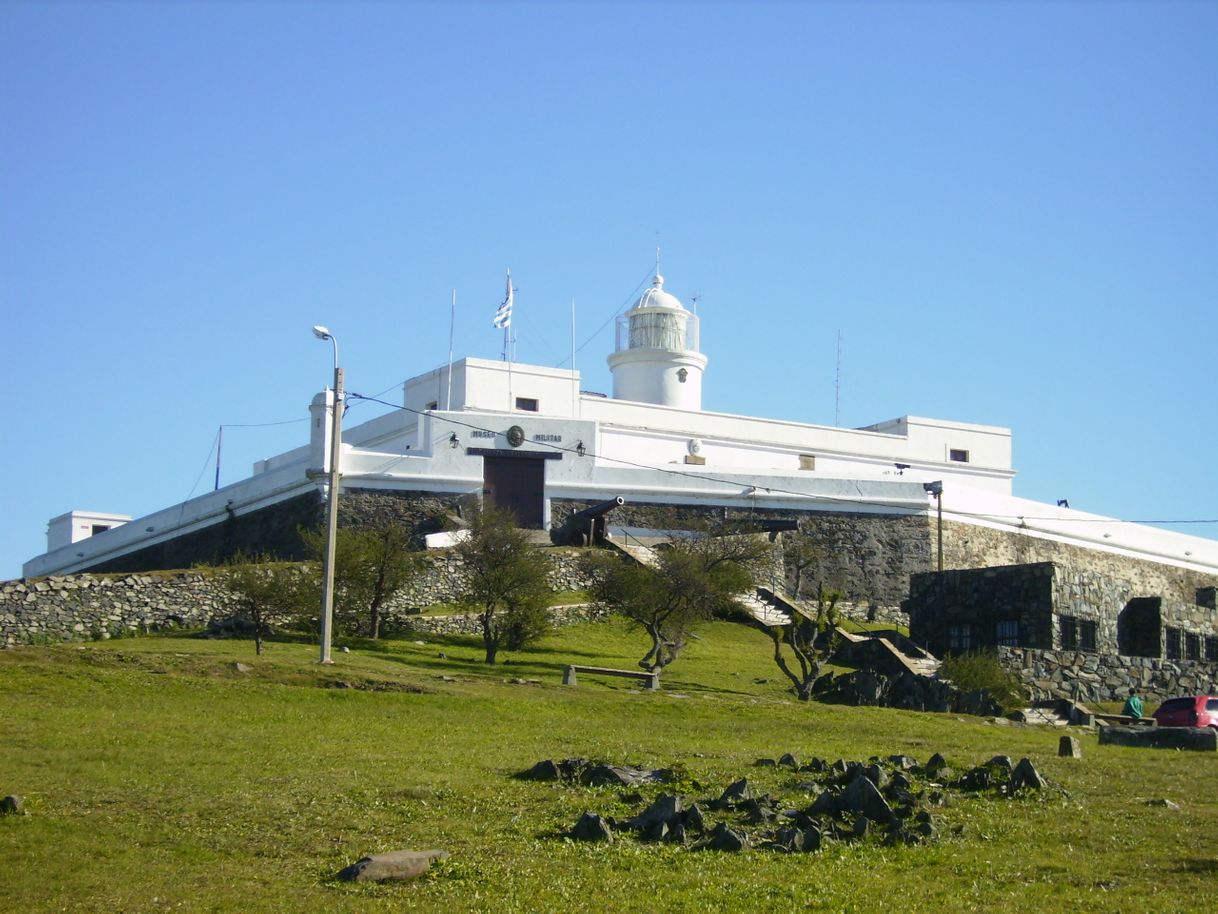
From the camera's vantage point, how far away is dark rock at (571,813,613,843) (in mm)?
12531

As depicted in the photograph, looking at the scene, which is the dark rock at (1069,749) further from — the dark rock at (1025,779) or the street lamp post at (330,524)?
the street lamp post at (330,524)

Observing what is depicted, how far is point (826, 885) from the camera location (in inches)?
444

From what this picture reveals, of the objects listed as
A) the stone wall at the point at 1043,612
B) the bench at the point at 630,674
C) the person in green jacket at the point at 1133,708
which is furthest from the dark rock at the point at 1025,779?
the stone wall at the point at 1043,612

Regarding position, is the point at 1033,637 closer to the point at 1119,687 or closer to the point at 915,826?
the point at 1119,687

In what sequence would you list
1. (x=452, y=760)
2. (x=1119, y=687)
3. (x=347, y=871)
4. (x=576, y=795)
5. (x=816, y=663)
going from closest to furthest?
(x=347, y=871) < (x=576, y=795) < (x=452, y=760) < (x=816, y=663) < (x=1119, y=687)

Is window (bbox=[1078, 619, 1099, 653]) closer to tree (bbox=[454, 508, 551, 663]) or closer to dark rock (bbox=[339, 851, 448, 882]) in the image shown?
tree (bbox=[454, 508, 551, 663])

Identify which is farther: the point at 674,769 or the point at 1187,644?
the point at 1187,644

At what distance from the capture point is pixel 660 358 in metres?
51.1

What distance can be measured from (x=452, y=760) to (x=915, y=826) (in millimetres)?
5327

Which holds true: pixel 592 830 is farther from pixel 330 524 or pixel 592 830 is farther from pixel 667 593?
pixel 667 593

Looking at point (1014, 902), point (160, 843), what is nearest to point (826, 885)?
point (1014, 902)

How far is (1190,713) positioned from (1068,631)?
6783 mm

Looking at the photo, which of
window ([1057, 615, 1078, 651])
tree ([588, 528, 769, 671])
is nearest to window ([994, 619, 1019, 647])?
window ([1057, 615, 1078, 651])

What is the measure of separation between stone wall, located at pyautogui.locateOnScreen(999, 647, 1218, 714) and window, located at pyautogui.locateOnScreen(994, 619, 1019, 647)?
1.66 m
